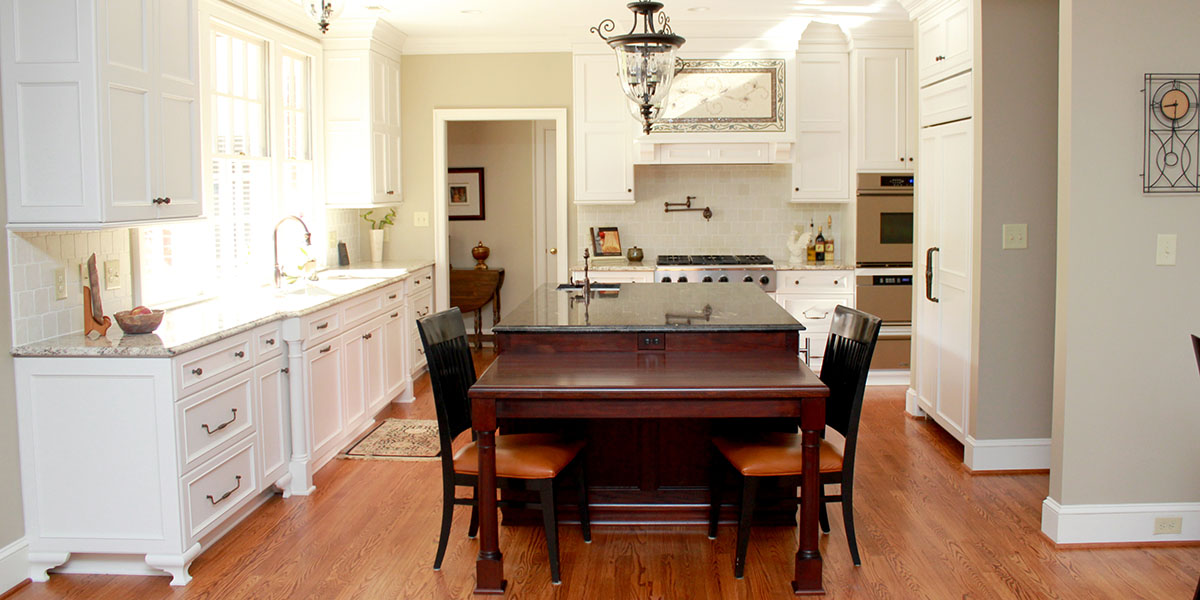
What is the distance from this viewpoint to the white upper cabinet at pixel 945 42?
4.56m

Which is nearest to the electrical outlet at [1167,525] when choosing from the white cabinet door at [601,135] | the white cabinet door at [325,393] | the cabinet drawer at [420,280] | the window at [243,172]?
the white cabinet door at [325,393]

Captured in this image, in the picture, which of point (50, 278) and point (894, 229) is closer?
point (50, 278)

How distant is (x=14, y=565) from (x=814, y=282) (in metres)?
5.11

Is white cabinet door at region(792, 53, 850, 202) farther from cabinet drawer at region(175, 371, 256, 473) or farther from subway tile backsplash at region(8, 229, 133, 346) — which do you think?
subway tile backsplash at region(8, 229, 133, 346)

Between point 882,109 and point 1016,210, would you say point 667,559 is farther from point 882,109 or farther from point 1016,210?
point 882,109

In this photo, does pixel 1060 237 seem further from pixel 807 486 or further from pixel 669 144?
pixel 669 144

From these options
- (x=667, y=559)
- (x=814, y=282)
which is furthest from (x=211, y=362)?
(x=814, y=282)

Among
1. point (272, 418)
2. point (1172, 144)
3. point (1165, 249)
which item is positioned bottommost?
point (272, 418)

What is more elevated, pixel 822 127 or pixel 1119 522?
pixel 822 127

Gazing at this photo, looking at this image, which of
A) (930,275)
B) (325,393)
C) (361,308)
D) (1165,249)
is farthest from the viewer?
(361,308)

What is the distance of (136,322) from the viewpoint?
138 inches

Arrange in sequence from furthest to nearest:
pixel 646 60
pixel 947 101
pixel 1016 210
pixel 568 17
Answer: pixel 568 17, pixel 947 101, pixel 1016 210, pixel 646 60

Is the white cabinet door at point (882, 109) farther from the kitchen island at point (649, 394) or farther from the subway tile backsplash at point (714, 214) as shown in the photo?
the kitchen island at point (649, 394)

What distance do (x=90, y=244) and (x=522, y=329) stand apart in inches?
69.7
